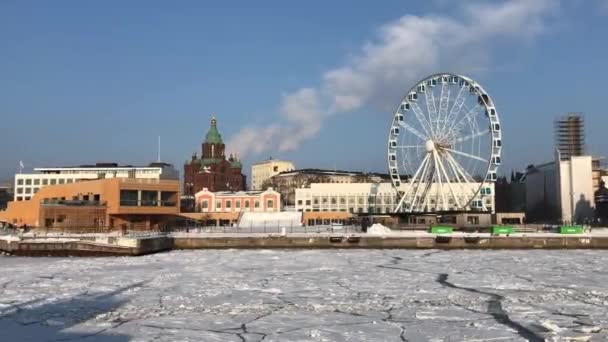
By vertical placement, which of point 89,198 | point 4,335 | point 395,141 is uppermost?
point 395,141

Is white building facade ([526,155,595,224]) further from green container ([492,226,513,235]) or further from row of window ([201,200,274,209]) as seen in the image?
row of window ([201,200,274,209])

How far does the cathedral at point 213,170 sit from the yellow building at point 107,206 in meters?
74.5

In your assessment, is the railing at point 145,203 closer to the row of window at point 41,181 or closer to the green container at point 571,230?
the green container at point 571,230

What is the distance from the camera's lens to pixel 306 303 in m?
22.6

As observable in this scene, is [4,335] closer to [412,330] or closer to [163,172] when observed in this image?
[412,330]

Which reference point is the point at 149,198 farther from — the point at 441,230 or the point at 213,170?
the point at 213,170

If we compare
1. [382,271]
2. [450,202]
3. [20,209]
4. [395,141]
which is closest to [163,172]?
[20,209]

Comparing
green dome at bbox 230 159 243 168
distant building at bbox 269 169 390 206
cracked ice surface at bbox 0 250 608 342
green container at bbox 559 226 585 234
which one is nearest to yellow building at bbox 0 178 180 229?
cracked ice surface at bbox 0 250 608 342

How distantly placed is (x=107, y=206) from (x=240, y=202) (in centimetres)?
4391

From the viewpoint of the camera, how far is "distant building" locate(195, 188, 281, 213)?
128 metres

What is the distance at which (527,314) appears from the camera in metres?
20.2

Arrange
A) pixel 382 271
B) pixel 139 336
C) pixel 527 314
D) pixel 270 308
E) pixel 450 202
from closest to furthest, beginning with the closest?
pixel 139 336
pixel 527 314
pixel 270 308
pixel 382 271
pixel 450 202

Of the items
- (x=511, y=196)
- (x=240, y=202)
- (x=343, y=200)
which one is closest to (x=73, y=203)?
(x=240, y=202)

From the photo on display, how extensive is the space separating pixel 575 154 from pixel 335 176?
248 ft
